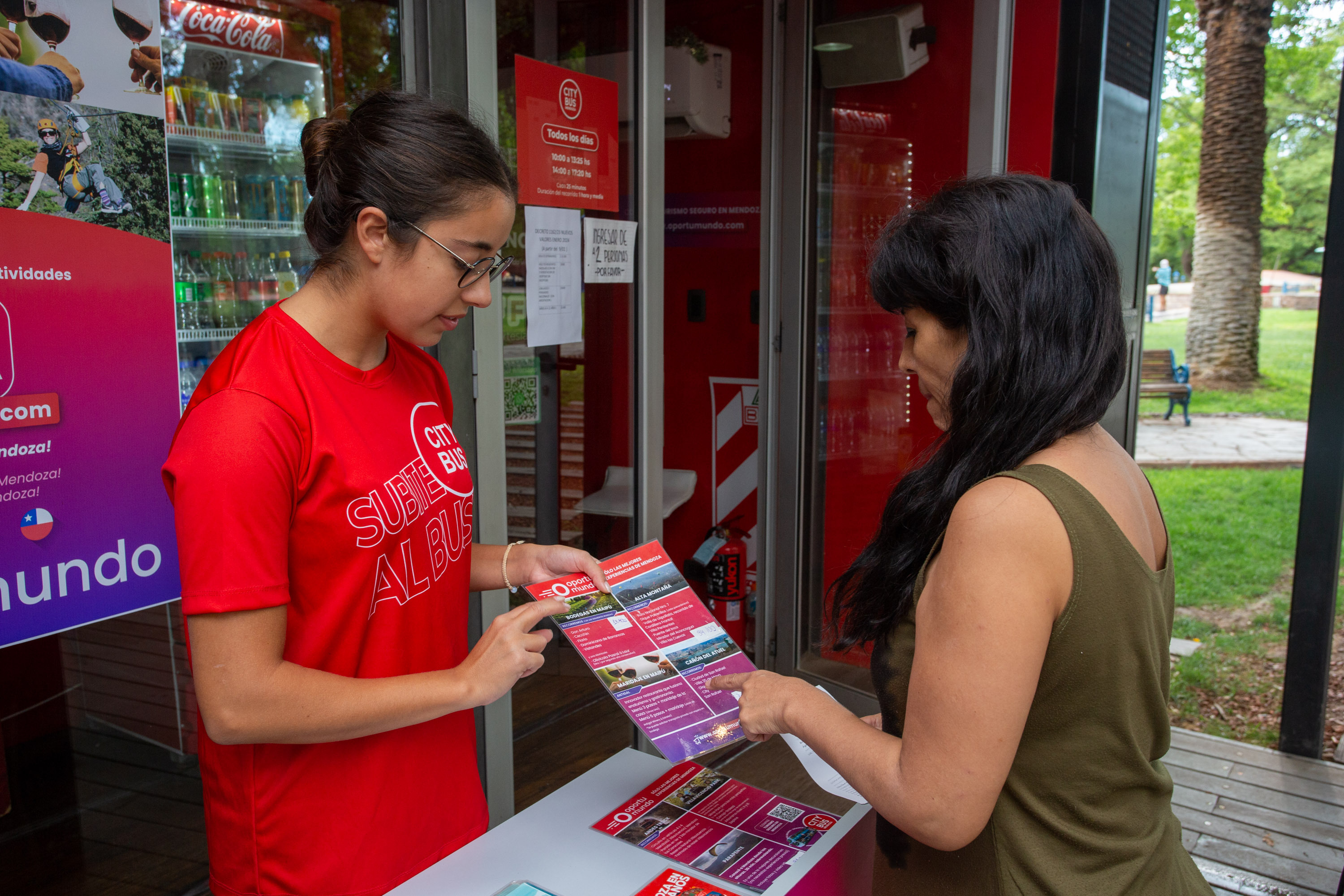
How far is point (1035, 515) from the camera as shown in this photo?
0.99m

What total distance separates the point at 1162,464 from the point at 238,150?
353 inches

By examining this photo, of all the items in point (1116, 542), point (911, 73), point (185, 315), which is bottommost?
point (1116, 542)

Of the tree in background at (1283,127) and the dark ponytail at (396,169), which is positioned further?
the tree in background at (1283,127)

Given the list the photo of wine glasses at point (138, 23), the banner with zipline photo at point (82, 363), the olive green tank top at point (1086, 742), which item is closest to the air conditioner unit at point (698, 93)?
the photo of wine glasses at point (138, 23)

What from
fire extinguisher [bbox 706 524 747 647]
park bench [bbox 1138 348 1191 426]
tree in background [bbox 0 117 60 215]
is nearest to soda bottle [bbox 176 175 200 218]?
tree in background [bbox 0 117 60 215]

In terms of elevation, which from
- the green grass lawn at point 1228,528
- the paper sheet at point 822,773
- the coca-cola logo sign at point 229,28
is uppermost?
the coca-cola logo sign at point 229,28

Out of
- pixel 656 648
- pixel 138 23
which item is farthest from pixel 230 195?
pixel 656 648

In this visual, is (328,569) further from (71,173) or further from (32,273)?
(71,173)

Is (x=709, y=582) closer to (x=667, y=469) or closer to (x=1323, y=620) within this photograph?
(x=667, y=469)

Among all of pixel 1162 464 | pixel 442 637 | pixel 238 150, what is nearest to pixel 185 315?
pixel 238 150

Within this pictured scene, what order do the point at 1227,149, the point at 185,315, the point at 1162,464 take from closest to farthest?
the point at 185,315, the point at 1227,149, the point at 1162,464

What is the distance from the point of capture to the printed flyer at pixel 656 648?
52.0 inches

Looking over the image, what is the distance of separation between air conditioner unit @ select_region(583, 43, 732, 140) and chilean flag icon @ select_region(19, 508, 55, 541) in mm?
2800

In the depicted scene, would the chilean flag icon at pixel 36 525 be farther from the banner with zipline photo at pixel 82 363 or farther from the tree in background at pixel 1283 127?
→ the tree in background at pixel 1283 127
